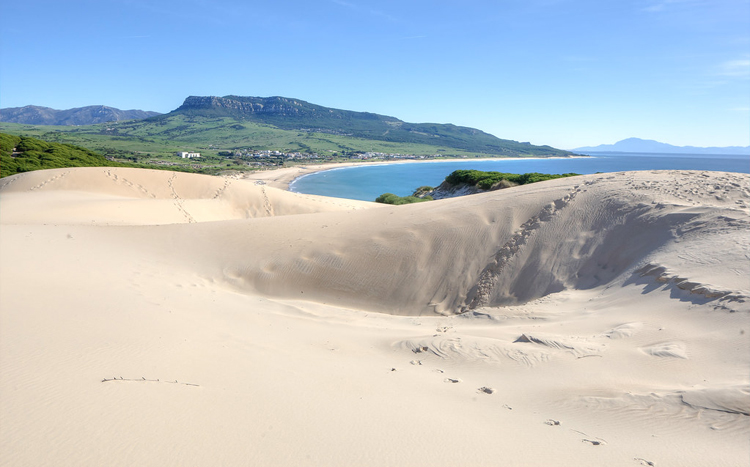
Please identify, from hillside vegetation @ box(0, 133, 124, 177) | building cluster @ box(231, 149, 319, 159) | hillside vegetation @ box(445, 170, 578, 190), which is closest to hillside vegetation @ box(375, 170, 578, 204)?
hillside vegetation @ box(445, 170, 578, 190)

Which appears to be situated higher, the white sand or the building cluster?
the building cluster

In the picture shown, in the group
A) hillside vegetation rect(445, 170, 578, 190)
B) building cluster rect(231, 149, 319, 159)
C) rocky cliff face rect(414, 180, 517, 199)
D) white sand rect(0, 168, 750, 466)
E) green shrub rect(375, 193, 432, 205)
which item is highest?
building cluster rect(231, 149, 319, 159)

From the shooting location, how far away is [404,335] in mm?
6977

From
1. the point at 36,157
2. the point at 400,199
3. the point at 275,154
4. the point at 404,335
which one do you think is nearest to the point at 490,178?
the point at 400,199

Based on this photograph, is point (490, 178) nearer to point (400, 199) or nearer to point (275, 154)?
point (400, 199)

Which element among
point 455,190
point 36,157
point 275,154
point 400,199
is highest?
point 275,154

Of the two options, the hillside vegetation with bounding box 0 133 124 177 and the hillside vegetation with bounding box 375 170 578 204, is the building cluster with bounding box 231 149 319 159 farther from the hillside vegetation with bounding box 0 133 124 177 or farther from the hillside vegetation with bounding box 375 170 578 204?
the hillside vegetation with bounding box 375 170 578 204

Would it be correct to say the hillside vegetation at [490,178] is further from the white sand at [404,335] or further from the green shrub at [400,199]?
the white sand at [404,335]

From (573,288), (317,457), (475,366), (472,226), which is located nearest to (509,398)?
(475,366)

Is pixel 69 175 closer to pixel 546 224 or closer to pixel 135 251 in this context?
pixel 135 251

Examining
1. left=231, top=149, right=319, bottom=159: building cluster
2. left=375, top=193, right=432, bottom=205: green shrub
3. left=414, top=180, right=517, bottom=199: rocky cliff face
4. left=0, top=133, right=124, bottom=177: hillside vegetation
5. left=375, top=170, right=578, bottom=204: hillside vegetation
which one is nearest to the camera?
left=375, top=170, right=578, bottom=204: hillside vegetation

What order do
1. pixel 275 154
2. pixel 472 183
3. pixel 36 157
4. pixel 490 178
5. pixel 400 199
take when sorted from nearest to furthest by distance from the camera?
pixel 400 199
pixel 490 178
pixel 36 157
pixel 472 183
pixel 275 154

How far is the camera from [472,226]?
10.5m

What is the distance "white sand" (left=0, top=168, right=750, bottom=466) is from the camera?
145 inches
